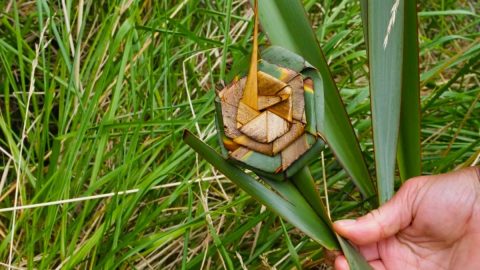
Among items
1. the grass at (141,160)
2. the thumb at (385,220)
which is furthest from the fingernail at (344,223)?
the grass at (141,160)

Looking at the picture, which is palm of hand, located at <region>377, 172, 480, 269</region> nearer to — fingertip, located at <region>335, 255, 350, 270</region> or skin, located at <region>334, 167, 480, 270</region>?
skin, located at <region>334, 167, 480, 270</region>

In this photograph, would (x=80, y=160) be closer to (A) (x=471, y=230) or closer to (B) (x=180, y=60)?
(B) (x=180, y=60)

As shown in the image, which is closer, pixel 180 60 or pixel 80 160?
pixel 80 160

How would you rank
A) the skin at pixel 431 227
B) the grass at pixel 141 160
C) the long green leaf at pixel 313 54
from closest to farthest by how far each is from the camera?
the long green leaf at pixel 313 54 → the skin at pixel 431 227 → the grass at pixel 141 160

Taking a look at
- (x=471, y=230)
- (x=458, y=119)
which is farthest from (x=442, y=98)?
(x=471, y=230)

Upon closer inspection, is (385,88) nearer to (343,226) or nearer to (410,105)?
(410,105)

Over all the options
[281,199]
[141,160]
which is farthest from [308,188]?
[141,160]

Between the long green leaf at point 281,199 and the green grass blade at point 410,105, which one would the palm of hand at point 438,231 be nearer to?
the green grass blade at point 410,105
